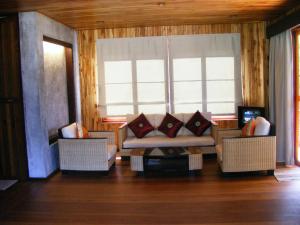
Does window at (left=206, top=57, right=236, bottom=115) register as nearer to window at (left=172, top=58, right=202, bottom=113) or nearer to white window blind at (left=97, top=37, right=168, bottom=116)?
window at (left=172, top=58, right=202, bottom=113)

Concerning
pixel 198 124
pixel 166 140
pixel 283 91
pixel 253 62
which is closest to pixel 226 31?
pixel 253 62

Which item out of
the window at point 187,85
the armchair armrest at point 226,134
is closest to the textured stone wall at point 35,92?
the window at point 187,85

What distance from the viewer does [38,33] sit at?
5.22 m

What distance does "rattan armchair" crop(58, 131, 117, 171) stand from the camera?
5.50 m

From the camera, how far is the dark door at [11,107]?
5227 mm

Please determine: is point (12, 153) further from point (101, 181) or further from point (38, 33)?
point (38, 33)

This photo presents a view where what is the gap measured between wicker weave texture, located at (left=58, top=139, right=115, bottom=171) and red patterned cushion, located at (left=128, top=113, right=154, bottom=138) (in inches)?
45.7

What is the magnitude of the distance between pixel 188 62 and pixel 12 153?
3838 millimetres

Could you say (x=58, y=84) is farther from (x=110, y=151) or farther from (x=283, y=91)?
(x=283, y=91)

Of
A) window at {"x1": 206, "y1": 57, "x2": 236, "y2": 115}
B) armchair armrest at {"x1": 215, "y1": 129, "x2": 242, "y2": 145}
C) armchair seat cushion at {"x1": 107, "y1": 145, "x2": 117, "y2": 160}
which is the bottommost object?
armchair seat cushion at {"x1": 107, "y1": 145, "x2": 117, "y2": 160}

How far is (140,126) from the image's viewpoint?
6.65m

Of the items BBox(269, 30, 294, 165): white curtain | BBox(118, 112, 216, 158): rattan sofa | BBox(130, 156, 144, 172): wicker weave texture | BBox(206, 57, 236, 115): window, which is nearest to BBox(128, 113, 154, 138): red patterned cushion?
BBox(118, 112, 216, 158): rattan sofa

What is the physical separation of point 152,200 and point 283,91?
3077 millimetres

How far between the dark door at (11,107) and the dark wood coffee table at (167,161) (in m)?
1.78
